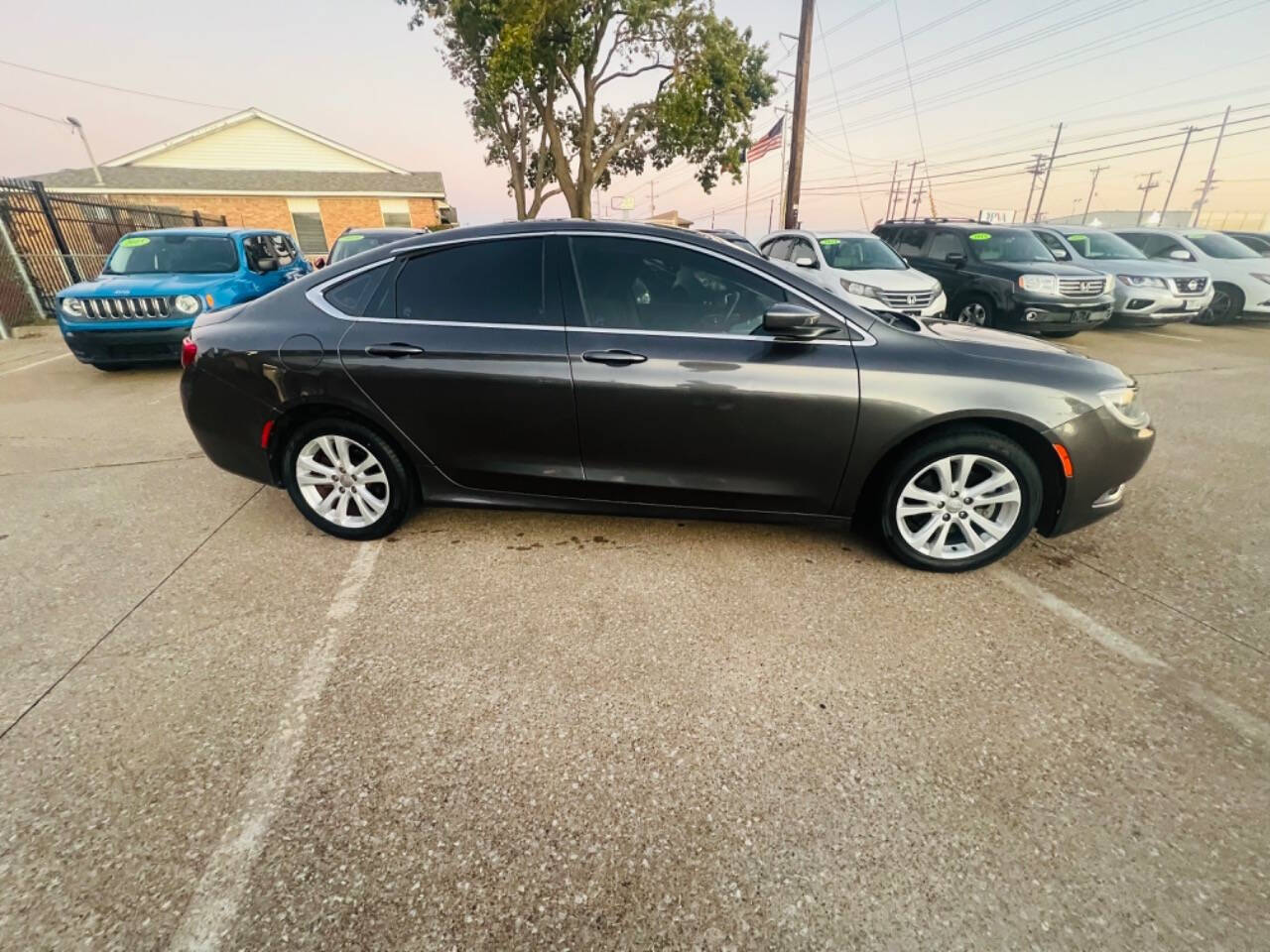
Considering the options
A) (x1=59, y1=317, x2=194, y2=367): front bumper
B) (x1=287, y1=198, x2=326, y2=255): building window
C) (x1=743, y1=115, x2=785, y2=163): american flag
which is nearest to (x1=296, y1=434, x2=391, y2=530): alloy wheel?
(x1=59, y1=317, x2=194, y2=367): front bumper

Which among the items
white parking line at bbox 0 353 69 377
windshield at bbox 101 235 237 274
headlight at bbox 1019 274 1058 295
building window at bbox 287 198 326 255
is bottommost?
white parking line at bbox 0 353 69 377

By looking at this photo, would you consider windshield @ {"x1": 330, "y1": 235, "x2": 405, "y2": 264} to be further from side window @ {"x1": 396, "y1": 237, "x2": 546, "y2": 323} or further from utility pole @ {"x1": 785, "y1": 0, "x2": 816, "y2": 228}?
utility pole @ {"x1": 785, "y1": 0, "x2": 816, "y2": 228}

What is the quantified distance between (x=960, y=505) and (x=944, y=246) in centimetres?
880

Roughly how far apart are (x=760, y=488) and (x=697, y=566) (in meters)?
0.51

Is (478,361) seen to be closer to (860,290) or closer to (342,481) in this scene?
(342,481)

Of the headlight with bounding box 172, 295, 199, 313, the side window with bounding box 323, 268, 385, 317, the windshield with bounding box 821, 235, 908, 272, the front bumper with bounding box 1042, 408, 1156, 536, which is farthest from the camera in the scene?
the windshield with bounding box 821, 235, 908, 272

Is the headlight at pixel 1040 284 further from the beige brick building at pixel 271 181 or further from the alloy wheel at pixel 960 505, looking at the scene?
the beige brick building at pixel 271 181

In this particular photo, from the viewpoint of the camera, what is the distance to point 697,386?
258cm

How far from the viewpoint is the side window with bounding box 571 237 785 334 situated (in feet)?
8.70

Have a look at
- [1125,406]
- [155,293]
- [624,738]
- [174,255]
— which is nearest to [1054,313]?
[1125,406]

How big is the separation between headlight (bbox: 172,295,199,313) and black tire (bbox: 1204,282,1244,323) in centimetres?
1685

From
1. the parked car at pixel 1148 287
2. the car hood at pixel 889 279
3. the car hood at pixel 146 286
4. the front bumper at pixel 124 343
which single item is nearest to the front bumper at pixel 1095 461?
the car hood at pixel 889 279

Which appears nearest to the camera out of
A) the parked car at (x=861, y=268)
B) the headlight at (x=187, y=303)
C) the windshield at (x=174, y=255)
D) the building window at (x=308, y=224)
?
the headlight at (x=187, y=303)

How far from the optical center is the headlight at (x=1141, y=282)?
934 centimetres
